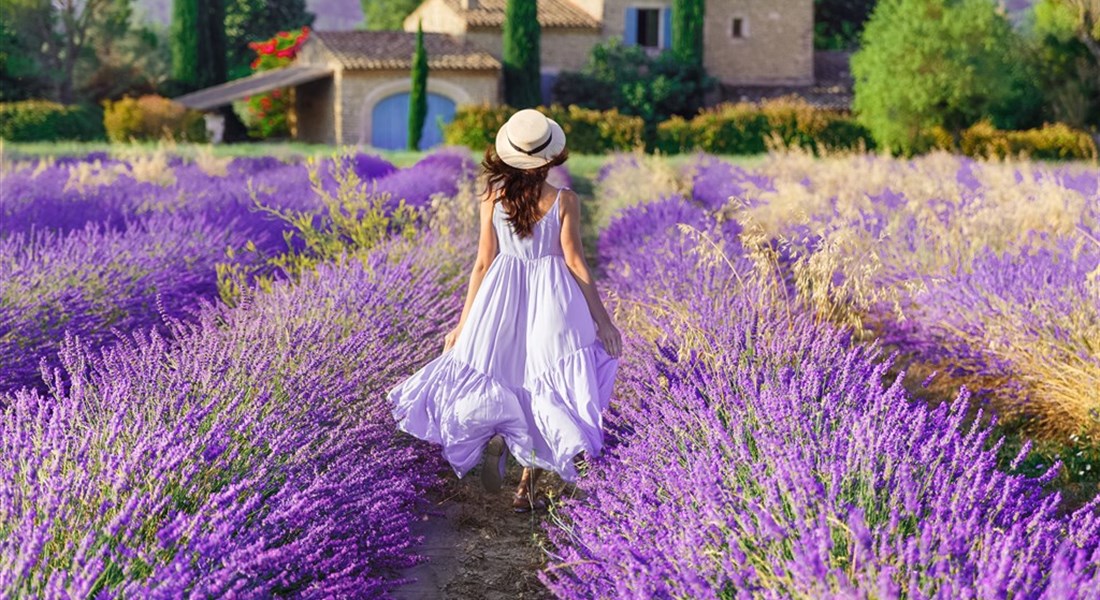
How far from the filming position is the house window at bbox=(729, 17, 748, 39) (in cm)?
3005

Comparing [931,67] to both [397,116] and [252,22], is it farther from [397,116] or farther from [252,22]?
[252,22]

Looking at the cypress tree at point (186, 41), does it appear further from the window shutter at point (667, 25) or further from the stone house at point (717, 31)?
the window shutter at point (667, 25)

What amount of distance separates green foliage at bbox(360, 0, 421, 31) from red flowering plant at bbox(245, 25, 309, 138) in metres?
8.06

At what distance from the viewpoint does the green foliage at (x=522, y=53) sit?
27.2 metres

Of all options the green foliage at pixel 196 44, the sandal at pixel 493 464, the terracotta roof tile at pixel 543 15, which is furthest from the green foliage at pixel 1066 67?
the sandal at pixel 493 464

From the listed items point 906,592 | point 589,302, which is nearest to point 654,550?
point 906,592

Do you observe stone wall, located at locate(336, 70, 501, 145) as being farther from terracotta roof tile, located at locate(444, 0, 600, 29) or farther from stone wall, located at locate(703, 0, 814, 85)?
stone wall, located at locate(703, 0, 814, 85)

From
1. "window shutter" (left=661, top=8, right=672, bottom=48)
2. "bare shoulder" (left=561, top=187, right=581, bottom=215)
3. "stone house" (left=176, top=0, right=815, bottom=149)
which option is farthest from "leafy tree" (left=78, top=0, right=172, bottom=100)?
"bare shoulder" (left=561, top=187, right=581, bottom=215)

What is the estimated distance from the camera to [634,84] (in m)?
27.9

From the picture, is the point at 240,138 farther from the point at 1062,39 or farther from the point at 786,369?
the point at 786,369

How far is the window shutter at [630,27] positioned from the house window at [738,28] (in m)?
2.55

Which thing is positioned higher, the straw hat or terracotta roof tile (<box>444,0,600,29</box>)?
terracotta roof tile (<box>444,0,600,29</box>)

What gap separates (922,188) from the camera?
9633 mm

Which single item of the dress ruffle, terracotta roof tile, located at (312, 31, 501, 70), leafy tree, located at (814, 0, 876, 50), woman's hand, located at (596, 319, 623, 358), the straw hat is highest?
leafy tree, located at (814, 0, 876, 50)
